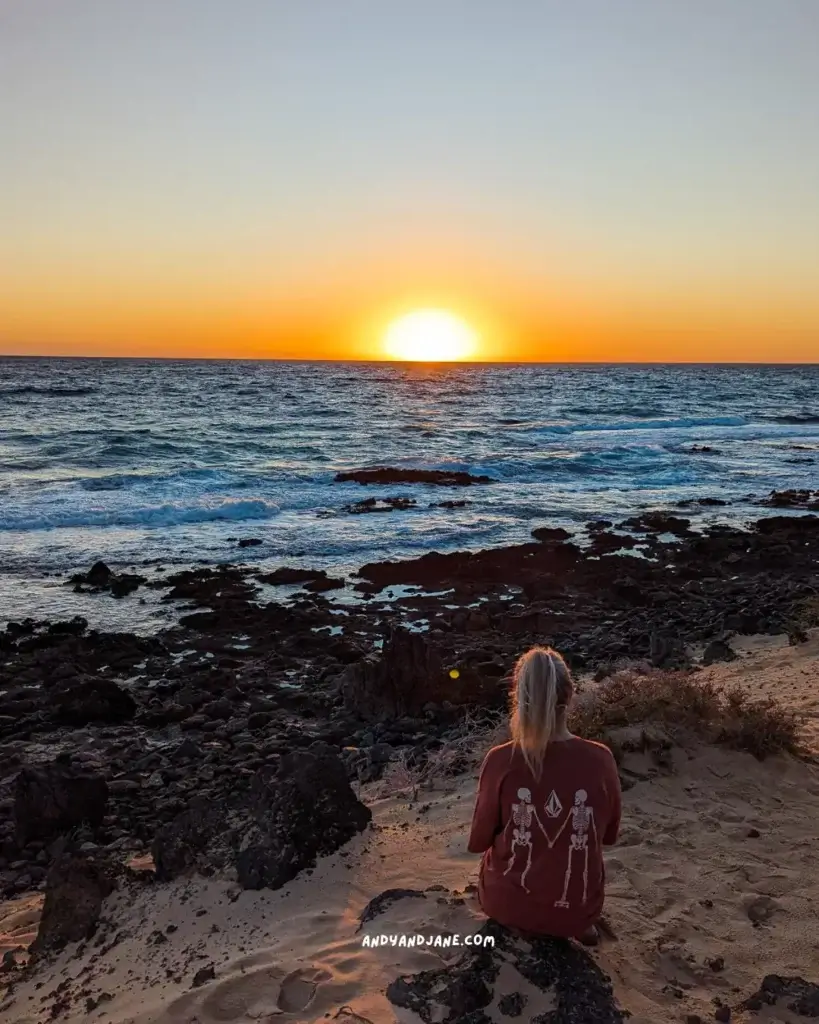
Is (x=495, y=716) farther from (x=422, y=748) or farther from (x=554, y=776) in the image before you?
(x=554, y=776)

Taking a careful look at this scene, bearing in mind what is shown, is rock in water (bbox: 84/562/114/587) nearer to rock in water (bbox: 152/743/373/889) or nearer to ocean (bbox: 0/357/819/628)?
ocean (bbox: 0/357/819/628)

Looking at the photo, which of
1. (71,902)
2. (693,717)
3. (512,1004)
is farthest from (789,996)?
(71,902)

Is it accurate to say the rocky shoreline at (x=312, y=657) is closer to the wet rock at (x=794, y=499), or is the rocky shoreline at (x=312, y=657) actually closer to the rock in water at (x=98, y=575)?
the rock in water at (x=98, y=575)

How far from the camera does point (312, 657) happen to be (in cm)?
1064

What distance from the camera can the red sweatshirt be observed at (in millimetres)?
3375

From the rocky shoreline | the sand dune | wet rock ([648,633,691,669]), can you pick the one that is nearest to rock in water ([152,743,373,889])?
the sand dune

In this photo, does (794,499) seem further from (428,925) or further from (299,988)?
(299,988)

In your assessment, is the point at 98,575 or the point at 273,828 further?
the point at 98,575

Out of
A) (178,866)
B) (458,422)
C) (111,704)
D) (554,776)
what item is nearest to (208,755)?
(111,704)

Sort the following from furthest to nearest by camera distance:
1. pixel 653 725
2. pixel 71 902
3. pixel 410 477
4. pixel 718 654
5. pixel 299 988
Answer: pixel 410 477
pixel 718 654
pixel 653 725
pixel 71 902
pixel 299 988

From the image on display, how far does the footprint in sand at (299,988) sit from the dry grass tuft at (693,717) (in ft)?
9.33

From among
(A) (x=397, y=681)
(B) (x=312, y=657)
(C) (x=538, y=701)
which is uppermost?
(C) (x=538, y=701)

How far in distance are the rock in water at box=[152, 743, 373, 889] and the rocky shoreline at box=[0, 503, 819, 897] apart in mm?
318

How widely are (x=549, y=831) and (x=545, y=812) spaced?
0.32 feet
